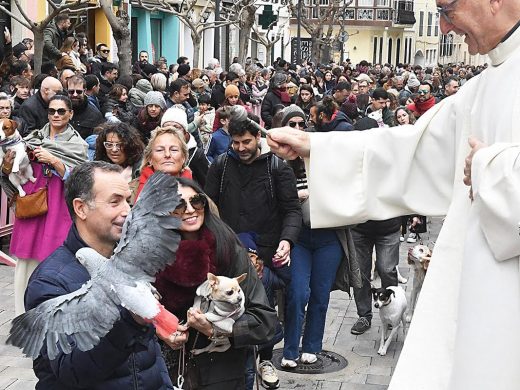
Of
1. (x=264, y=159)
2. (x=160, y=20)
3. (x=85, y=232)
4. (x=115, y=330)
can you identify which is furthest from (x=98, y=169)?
(x=160, y=20)

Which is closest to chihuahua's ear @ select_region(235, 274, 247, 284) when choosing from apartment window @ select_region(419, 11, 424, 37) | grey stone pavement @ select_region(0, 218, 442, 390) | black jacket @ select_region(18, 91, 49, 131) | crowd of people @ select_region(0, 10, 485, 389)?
crowd of people @ select_region(0, 10, 485, 389)

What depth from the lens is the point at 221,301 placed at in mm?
4199

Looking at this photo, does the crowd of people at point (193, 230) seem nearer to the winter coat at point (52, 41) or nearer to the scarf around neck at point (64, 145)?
the scarf around neck at point (64, 145)

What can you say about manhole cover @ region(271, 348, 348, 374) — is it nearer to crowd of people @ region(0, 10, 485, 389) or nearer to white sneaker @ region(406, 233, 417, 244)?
crowd of people @ region(0, 10, 485, 389)

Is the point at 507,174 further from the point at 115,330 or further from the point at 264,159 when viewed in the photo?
the point at 264,159

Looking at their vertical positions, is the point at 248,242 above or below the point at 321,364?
above

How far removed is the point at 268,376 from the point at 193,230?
2.22m

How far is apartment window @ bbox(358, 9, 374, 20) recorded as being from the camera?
69.9m

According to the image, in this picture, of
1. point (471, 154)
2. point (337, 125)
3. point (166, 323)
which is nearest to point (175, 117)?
point (337, 125)

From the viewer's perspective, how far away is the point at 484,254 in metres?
3.05

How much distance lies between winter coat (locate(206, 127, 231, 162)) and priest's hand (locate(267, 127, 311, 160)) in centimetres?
521

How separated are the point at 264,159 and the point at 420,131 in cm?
263

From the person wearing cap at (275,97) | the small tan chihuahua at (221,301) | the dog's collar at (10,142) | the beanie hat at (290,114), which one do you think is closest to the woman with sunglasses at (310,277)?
the beanie hat at (290,114)

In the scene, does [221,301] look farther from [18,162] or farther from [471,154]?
[18,162]
